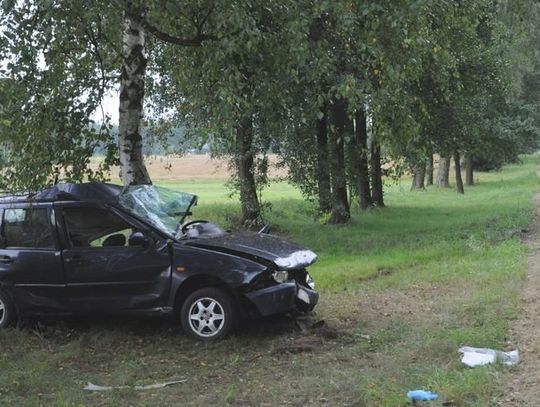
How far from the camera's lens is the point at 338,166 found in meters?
18.3

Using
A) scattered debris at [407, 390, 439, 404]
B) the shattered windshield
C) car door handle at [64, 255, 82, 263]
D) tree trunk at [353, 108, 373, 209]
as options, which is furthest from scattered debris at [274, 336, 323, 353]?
tree trunk at [353, 108, 373, 209]

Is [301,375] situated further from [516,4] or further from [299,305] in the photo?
[516,4]

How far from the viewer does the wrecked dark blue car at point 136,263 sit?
7254 mm

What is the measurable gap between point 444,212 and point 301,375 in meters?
18.6

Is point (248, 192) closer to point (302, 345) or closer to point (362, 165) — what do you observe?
point (362, 165)

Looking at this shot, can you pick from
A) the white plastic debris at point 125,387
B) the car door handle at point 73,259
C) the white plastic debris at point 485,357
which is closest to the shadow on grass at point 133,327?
the car door handle at point 73,259

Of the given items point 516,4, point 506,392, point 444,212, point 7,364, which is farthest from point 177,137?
point 506,392

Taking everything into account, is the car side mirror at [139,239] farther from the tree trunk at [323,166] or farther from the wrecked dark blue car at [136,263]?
the tree trunk at [323,166]

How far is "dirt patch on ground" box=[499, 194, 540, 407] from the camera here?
199 inches

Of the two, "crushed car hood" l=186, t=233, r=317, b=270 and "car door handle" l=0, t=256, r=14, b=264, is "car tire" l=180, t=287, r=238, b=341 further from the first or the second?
"car door handle" l=0, t=256, r=14, b=264

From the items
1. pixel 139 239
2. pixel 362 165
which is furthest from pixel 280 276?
pixel 362 165

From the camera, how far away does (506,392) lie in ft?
17.0

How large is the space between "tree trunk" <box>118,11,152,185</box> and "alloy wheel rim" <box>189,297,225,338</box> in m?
3.03

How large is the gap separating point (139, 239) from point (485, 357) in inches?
152
